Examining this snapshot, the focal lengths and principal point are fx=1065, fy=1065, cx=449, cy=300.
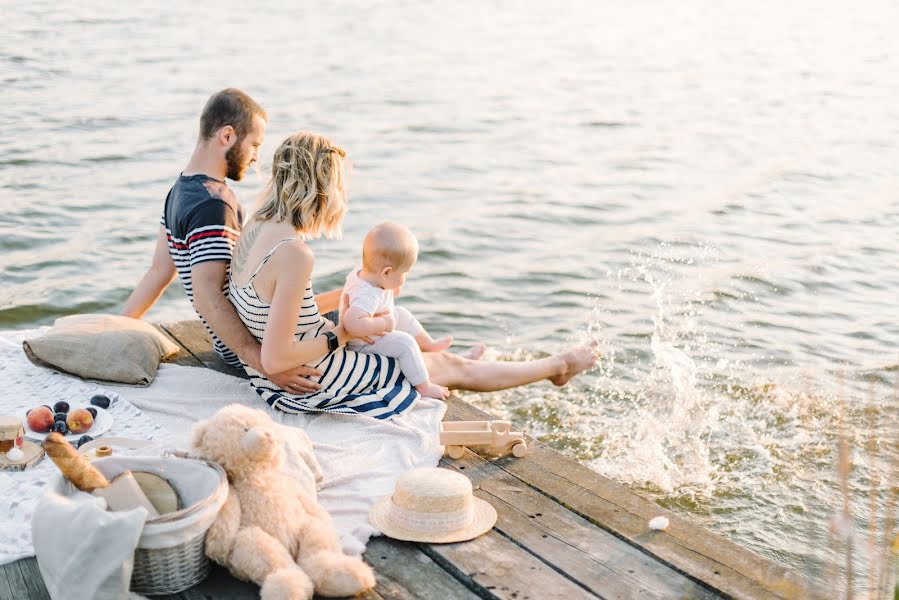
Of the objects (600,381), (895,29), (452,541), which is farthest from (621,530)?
(895,29)

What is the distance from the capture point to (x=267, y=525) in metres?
3.03

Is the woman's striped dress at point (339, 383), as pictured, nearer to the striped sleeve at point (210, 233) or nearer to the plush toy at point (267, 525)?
the striped sleeve at point (210, 233)

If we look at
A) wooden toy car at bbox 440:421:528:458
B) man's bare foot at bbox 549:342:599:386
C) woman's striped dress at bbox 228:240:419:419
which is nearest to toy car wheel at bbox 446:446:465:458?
wooden toy car at bbox 440:421:528:458

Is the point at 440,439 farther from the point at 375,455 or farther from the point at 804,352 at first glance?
the point at 804,352

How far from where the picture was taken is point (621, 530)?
3.45 meters

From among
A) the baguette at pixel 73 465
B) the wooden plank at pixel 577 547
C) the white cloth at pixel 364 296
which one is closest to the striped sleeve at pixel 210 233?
the white cloth at pixel 364 296

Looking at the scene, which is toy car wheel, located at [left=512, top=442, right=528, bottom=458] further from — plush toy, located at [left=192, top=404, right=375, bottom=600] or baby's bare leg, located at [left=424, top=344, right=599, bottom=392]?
plush toy, located at [left=192, top=404, right=375, bottom=600]

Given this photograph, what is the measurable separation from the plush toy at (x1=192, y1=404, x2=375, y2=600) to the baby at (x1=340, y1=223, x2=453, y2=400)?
99cm

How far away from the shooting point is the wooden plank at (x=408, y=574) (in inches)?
121

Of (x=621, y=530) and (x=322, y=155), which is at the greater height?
(x=322, y=155)

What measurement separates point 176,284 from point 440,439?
4.18 metres

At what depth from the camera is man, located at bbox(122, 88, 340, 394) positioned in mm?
4273

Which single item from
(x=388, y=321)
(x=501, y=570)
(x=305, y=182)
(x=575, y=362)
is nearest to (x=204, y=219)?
(x=305, y=182)

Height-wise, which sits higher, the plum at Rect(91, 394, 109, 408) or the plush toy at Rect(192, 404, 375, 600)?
the plush toy at Rect(192, 404, 375, 600)
